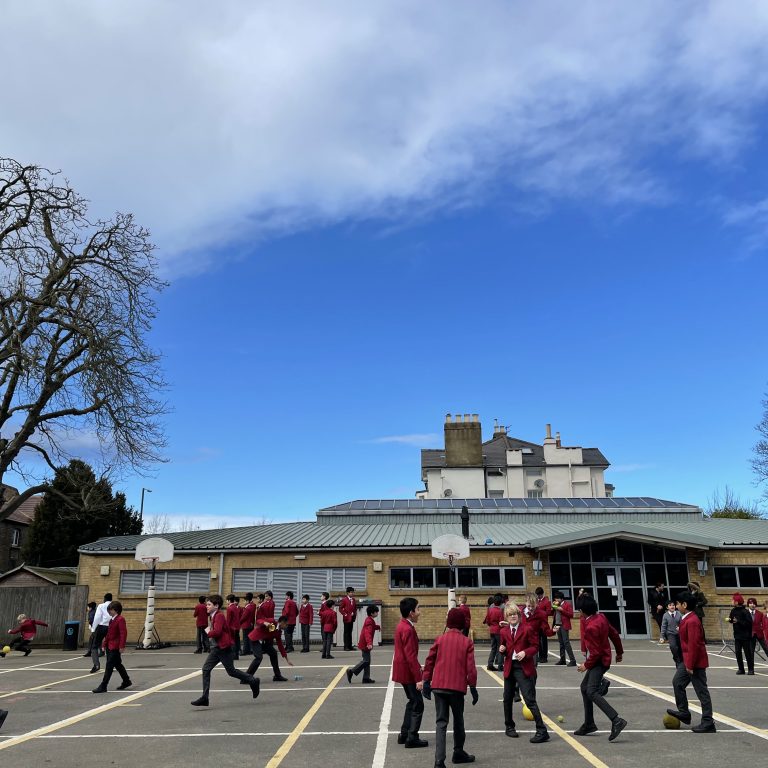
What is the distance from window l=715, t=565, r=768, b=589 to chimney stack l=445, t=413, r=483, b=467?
87.1 feet

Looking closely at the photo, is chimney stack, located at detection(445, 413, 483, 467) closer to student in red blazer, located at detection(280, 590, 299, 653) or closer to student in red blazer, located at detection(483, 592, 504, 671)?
student in red blazer, located at detection(280, 590, 299, 653)

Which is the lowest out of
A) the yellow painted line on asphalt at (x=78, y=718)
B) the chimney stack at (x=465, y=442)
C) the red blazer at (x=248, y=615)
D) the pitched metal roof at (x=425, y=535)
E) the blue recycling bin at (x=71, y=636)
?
the yellow painted line on asphalt at (x=78, y=718)

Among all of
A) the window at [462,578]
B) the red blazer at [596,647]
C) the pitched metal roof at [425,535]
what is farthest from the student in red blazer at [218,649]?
the window at [462,578]

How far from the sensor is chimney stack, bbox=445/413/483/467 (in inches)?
2020

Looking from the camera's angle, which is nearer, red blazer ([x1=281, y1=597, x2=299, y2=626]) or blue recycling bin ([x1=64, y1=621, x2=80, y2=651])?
red blazer ([x1=281, y1=597, x2=299, y2=626])

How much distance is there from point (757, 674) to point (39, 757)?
1404 cm

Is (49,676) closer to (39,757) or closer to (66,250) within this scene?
(39,757)

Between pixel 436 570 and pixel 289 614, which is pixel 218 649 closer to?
pixel 289 614

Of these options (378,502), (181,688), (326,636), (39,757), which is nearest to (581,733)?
(39,757)

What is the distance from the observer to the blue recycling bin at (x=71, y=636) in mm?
24000

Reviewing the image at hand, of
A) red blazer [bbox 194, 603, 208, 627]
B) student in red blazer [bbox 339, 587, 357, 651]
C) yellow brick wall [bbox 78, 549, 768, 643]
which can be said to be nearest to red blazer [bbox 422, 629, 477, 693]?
student in red blazer [bbox 339, 587, 357, 651]

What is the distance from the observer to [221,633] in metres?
11.1

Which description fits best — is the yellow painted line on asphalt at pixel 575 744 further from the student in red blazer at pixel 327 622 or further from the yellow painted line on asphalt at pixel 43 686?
the yellow painted line on asphalt at pixel 43 686

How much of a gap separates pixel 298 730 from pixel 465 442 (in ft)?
141
